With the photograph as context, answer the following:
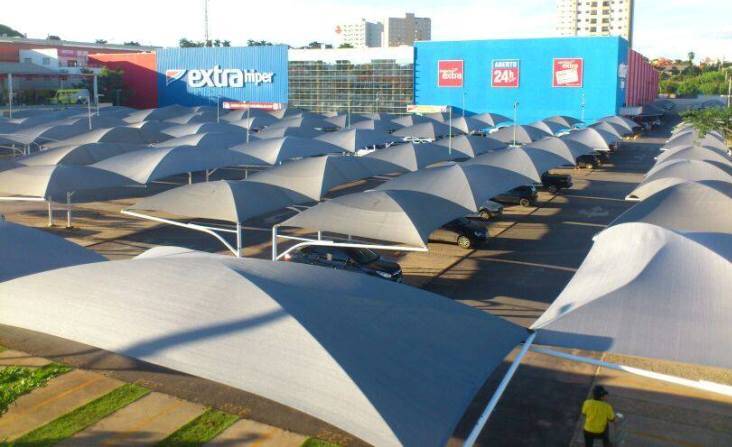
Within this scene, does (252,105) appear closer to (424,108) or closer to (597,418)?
(424,108)

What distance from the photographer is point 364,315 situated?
9.45 m

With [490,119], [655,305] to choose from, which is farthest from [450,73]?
[655,305]

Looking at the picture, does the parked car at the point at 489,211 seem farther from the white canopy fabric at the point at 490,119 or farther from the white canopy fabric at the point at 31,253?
the white canopy fabric at the point at 490,119

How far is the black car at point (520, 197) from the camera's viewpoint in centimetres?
3119

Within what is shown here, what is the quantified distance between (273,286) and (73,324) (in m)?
2.78

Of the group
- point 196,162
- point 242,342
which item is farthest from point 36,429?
point 196,162

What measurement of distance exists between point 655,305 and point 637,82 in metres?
75.6

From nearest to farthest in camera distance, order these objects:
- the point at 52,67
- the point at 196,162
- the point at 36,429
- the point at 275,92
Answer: the point at 36,429, the point at 196,162, the point at 275,92, the point at 52,67

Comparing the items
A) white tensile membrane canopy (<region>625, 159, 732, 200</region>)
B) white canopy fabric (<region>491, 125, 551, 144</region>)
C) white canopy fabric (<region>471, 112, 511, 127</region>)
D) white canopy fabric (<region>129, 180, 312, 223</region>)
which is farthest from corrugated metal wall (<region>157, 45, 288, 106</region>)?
white canopy fabric (<region>129, 180, 312, 223</region>)

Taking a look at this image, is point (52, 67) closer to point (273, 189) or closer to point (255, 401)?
point (273, 189)

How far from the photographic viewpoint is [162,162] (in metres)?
26.7

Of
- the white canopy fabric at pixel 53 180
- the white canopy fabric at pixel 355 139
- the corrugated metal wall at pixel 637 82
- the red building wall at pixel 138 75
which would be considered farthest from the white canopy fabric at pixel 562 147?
the red building wall at pixel 138 75

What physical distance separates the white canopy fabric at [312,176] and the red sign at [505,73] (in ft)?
137

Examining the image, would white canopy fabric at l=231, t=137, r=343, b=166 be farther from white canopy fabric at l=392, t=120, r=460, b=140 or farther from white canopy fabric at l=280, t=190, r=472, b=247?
white canopy fabric at l=280, t=190, r=472, b=247
